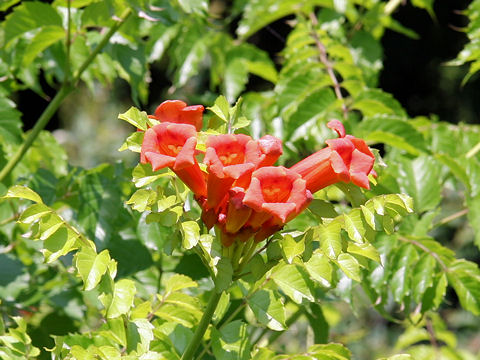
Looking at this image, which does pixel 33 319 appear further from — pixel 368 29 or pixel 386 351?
pixel 386 351

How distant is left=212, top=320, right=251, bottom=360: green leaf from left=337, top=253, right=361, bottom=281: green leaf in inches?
8.6

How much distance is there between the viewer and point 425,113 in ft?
28.4

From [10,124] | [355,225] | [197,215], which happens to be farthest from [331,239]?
[10,124]

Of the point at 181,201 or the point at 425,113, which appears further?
the point at 425,113

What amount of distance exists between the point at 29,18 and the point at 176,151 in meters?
0.96

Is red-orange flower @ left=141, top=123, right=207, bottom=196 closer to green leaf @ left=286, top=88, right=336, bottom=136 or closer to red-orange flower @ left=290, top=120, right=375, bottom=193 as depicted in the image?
red-orange flower @ left=290, top=120, right=375, bottom=193

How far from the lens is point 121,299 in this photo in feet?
3.24

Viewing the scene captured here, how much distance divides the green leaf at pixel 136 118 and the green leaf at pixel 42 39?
858 mm

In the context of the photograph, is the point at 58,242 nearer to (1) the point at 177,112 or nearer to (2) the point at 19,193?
(2) the point at 19,193

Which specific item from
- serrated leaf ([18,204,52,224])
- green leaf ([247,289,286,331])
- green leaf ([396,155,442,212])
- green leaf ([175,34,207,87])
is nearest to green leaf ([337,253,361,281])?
green leaf ([247,289,286,331])

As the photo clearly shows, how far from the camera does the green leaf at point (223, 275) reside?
92cm

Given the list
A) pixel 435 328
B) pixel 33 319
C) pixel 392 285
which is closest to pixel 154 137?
pixel 392 285

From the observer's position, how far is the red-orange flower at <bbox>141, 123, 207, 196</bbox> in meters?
0.88

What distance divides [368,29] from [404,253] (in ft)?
3.81
